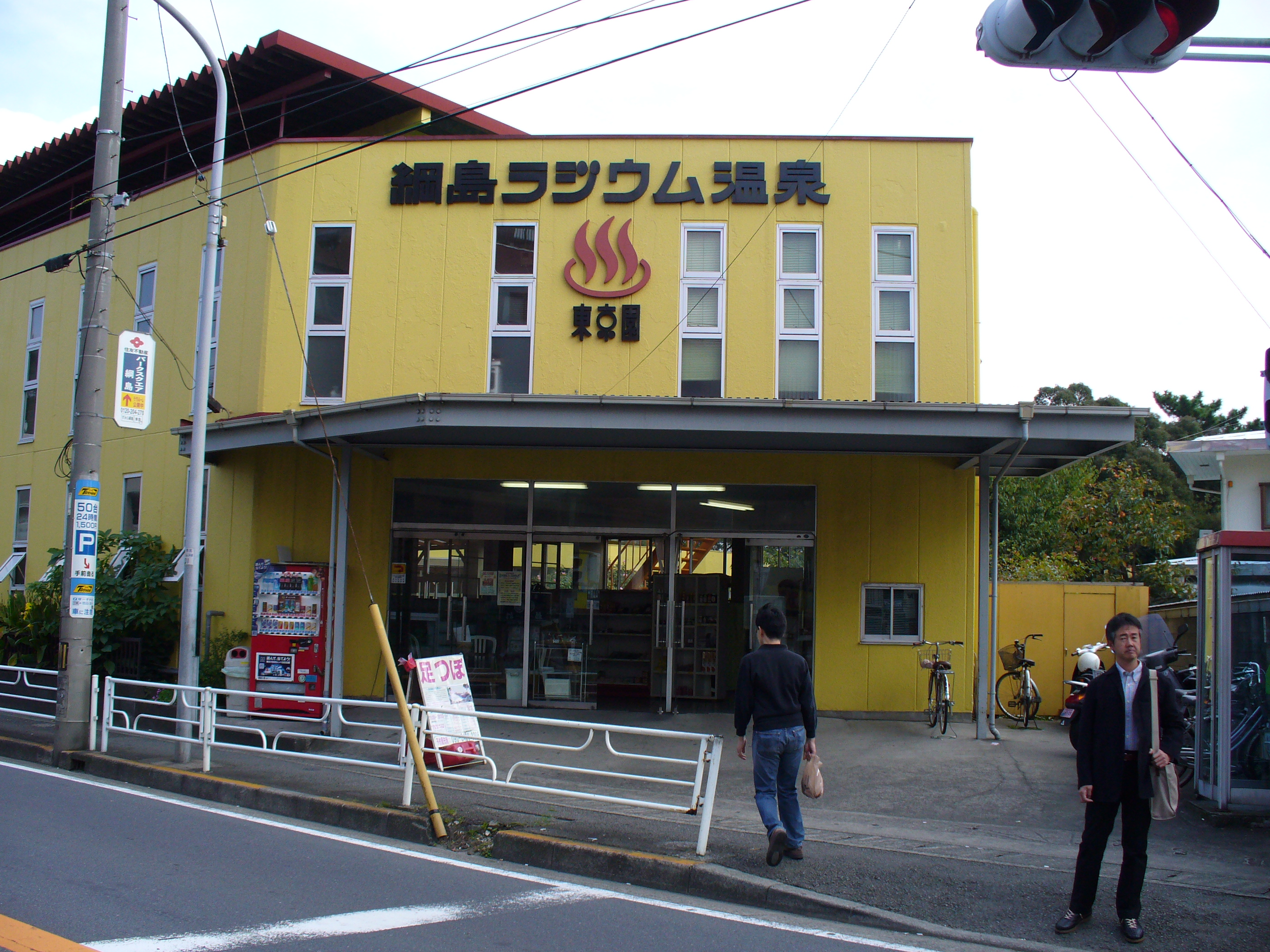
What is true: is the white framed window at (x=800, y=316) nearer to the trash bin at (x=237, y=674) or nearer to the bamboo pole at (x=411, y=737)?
the bamboo pole at (x=411, y=737)

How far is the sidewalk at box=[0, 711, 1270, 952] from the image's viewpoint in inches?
234

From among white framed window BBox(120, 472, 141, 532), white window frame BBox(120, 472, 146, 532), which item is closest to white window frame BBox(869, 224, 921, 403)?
white window frame BBox(120, 472, 146, 532)

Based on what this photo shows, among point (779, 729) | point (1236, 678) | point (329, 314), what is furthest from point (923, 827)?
point (329, 314)

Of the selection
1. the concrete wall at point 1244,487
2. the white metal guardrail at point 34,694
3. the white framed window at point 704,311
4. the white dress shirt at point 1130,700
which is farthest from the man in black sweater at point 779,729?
the concrete wall at point 1244,487

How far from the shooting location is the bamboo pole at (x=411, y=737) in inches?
295

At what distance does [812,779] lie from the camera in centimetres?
661

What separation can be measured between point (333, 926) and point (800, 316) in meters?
10.2

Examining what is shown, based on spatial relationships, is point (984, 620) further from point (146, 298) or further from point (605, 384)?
point (146, 298)

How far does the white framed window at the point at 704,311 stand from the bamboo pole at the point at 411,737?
6884mm

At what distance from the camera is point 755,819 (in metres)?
8.49

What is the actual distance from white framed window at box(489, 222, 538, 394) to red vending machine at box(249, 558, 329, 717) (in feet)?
11.8

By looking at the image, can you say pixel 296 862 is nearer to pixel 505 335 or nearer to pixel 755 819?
pixel 755 819

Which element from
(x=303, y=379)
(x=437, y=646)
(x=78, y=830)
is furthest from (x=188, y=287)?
(x=78, y=830)

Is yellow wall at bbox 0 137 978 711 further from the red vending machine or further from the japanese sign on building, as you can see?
the red vending machine
